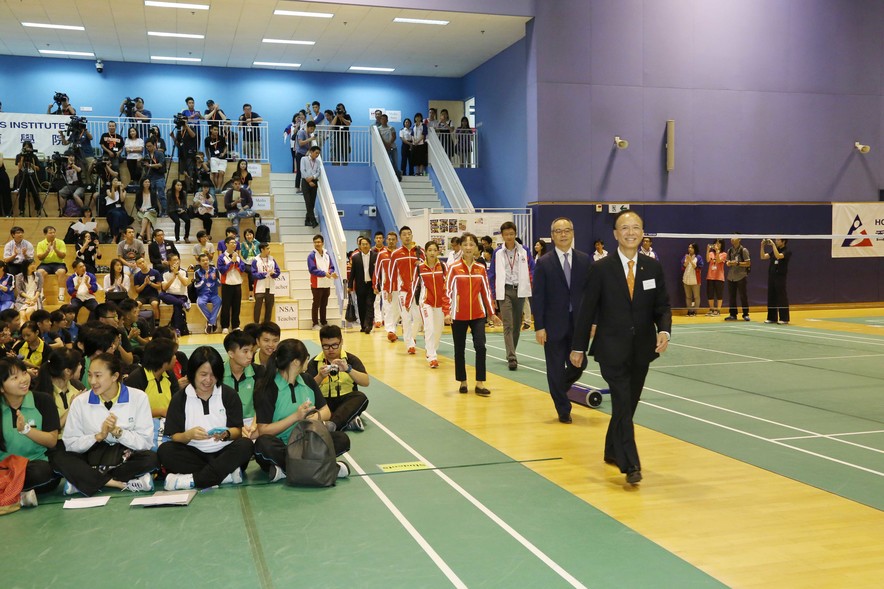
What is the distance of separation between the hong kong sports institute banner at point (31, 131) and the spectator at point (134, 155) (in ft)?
6.84

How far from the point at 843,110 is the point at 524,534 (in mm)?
23284

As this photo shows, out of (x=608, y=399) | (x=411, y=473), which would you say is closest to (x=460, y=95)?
(x=608, y=399)

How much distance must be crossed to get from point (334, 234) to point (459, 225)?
10.2ft

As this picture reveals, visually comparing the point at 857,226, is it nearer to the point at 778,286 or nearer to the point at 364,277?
the point at 778,286

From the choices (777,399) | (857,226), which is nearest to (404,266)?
(777,399)

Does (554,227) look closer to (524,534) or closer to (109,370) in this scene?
(524,534)

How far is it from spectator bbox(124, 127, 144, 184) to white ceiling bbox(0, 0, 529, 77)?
10.9ft

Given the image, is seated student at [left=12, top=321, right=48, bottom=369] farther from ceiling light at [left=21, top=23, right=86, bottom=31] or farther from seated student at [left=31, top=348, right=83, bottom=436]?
ceiling light at [left=21, top=23, right=86, bottom=31]

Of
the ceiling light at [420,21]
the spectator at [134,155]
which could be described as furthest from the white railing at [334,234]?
the spectator at [134,155]

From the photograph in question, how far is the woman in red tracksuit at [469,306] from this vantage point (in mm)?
10328

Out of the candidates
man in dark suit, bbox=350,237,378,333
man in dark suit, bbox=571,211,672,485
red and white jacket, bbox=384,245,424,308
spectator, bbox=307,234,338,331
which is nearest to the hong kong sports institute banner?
spectator, bbox=307,234,338,331

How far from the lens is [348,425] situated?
8.16 m

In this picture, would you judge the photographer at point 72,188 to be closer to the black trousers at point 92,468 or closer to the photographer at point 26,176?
the photographer at point 26,176

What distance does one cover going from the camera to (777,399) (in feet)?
32.0
